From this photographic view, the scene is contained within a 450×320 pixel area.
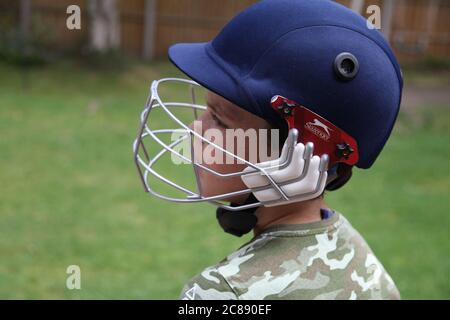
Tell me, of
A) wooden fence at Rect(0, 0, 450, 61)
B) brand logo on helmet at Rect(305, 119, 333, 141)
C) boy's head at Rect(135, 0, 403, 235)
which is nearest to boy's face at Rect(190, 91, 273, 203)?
boy's head at Rect(135, 0, 403, 235)

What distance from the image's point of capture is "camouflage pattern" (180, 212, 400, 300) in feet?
5.84

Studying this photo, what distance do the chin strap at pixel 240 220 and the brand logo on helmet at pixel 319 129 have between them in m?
0.28

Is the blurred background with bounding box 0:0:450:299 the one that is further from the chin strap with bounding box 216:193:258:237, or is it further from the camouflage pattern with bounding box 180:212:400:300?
the camouflage pattern with bounding box 180:212:400:300

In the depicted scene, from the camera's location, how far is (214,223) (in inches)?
250

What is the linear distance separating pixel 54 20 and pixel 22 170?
9.54 metres

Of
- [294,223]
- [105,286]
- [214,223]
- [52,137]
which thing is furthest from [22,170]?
[294,223]

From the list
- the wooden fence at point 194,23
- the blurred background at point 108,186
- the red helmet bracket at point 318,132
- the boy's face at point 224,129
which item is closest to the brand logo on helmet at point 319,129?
the red helmet bracket at point 318,132

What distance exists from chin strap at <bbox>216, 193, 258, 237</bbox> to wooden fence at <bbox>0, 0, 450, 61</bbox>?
568 inches

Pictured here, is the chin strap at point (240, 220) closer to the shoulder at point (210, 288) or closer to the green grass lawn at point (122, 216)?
the shoulder at point (210, 288)

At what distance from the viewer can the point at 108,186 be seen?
729 cm

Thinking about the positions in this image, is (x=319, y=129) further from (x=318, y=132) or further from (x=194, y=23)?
(x=194, y=23)
